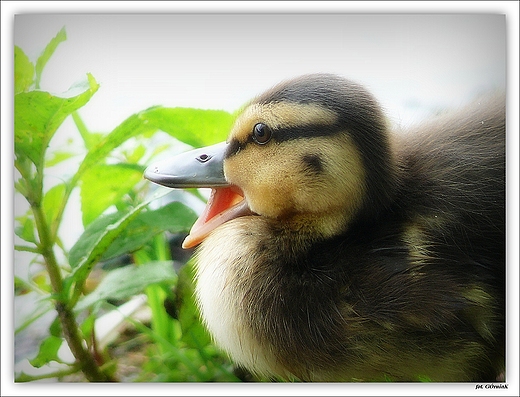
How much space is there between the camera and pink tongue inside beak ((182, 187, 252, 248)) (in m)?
1.35

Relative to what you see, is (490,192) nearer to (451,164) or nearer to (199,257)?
(451,164)

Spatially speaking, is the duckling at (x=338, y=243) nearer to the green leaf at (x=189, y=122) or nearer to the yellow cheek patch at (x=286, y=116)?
the yellow cheek patch at (x=286, y=116)

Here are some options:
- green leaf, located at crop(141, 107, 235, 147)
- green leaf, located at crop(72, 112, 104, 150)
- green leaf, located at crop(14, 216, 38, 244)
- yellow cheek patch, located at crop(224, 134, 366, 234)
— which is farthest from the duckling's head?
green leaf, located at crop(14, 216, 38, 244)

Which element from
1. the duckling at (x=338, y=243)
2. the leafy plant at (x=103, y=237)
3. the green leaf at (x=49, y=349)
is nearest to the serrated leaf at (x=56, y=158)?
the leafy plant at (x=103, y=237)

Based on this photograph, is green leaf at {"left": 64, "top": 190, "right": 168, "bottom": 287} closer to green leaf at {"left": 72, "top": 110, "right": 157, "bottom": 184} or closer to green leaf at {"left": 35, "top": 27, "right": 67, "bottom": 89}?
green leaf at {"left": 72, "top": 110, "right": 157, "bottom": 184}

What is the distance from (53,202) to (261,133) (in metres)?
0.54

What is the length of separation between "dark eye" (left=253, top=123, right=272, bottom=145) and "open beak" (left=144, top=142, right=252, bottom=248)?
0.08 m

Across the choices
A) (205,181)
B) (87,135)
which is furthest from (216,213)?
(87,135)

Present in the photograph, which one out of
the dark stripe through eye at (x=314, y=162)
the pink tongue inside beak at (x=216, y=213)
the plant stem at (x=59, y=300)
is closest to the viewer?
the dark stripe through eye at (x=314, y=162)

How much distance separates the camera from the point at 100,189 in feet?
4.81

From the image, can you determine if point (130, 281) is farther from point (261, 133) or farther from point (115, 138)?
point (261, 133)

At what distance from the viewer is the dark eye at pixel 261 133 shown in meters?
1.25

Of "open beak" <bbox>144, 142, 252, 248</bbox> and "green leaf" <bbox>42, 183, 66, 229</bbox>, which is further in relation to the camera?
"green leaf" <bbox>42, 183, 66, 229</bbox>

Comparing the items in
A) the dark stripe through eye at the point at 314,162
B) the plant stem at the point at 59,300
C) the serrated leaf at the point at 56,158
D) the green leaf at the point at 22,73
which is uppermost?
the green leaf at the point at 22,73
